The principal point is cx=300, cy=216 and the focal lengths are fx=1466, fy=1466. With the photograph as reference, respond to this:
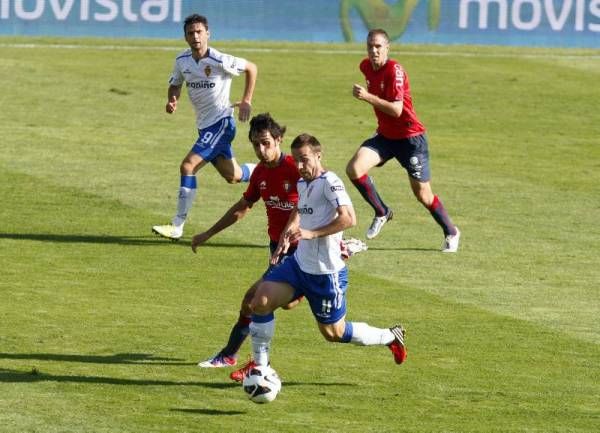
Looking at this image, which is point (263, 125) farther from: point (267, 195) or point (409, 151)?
point (409, 151)

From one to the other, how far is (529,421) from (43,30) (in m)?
29.7

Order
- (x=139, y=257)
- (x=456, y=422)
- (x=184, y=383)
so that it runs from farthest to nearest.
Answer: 1. (x=139, y=257)
2. (x=184, y=383)
3. (x=456, y=422)

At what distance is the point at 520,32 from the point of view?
131 ft

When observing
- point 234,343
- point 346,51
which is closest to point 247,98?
point 234,343

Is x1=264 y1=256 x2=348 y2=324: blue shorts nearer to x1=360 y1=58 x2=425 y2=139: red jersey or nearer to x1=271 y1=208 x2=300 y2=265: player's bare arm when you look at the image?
x1=271 y1=208 x2=300 y2=265: player's bare arm

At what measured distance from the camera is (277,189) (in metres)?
12.8

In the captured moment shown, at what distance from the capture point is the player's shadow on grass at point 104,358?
12789 mm

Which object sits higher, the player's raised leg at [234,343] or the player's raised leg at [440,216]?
the player's raised leg at [234,343]

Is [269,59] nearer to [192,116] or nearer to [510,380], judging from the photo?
[192,116]

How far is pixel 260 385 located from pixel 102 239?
8.13 meters

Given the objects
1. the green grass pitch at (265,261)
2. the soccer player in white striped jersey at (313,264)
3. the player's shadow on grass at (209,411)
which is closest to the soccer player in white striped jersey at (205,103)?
the green grass pitch at (265,261)

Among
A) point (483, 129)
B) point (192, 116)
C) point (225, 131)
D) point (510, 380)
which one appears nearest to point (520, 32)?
point (483, 129)

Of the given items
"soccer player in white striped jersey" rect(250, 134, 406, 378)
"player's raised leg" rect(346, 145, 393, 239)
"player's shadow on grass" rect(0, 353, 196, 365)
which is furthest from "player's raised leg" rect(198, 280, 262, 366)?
"player's raised leg" rect(346, 145, 393, 239)

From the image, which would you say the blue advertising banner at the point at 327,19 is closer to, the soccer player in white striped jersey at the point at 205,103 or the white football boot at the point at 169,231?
the soccer player in white striped jersey at the point at 205,103
